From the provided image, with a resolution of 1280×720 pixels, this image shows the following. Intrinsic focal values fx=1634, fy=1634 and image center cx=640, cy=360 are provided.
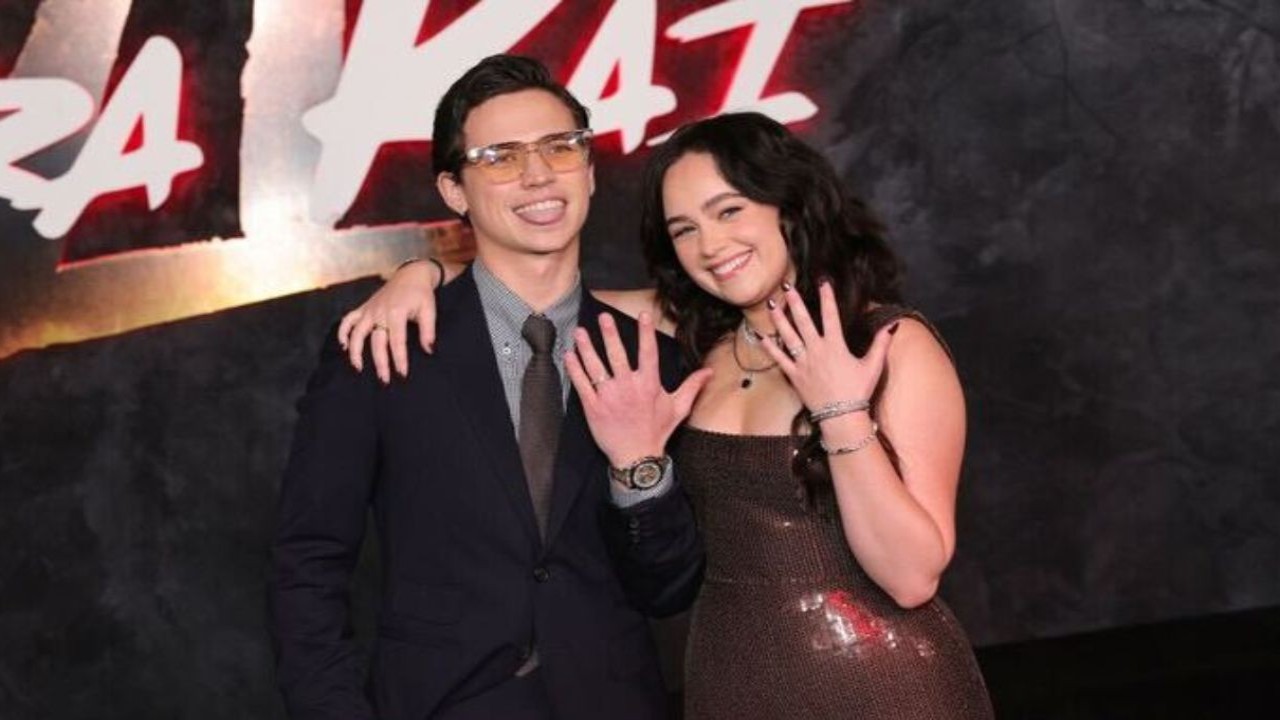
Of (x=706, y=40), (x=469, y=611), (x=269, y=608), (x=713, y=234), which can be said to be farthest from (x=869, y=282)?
(x=706, y=40)

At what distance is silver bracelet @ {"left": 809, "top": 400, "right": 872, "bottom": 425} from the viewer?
2156 millimetres

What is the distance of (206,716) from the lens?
438 centimetres

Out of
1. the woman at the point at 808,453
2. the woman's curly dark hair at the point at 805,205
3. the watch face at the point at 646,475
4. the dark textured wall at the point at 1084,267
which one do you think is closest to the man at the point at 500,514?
the watch face at the point at 646,475

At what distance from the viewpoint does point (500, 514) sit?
2250mm

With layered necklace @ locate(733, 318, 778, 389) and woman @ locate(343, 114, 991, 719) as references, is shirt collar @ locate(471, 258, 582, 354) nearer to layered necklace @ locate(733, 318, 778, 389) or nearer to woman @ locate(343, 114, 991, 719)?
woman @ locate(343, 114, 991, 719)

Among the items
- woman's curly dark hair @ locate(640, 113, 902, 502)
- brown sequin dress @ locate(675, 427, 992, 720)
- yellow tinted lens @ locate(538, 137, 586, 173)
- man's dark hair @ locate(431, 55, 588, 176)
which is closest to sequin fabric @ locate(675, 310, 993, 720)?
brown sequin dress @ locate(675, 427, 992, 720)

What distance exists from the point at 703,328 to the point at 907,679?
682mm

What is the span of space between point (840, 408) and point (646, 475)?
0.29m

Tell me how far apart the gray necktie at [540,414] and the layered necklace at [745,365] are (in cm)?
31

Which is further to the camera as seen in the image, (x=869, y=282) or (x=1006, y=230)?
(x=1006, y=230)

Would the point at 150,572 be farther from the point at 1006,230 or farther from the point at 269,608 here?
the point at 1006,230

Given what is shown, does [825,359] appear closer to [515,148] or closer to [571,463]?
[571,463]

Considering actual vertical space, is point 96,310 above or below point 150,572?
above

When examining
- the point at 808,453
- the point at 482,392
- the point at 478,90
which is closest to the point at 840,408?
the point at 808,453
